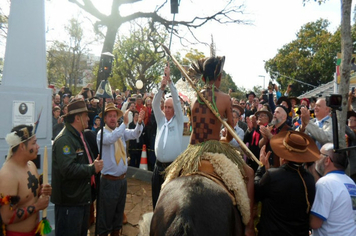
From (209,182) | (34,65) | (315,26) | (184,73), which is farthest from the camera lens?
(315,26)

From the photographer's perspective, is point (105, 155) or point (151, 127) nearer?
point (105, 155)

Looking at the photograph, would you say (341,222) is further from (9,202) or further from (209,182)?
(9,202)

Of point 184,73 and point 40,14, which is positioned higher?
point 40,14

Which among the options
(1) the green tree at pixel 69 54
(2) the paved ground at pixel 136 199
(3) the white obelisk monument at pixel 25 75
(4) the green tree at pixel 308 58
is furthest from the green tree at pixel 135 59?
(3) the white obelisk monument at pixel 25 75

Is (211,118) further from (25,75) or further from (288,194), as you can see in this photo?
(25,75)

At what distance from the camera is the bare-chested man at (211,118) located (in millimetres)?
3203

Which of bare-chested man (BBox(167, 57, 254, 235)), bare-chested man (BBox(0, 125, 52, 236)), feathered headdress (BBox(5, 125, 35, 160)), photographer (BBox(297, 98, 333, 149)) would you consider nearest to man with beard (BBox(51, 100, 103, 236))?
bare-chested man (BBox(0, 125, 52, 236))

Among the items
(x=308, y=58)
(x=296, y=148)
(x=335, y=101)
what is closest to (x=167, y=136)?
(x=296, y=148)

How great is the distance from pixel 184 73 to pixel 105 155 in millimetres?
2009

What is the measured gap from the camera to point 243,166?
3209 millimetres

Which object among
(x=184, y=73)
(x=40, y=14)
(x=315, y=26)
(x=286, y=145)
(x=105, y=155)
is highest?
(x=315, y=26)

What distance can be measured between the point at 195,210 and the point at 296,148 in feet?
4.99

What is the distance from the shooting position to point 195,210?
7.50 feet

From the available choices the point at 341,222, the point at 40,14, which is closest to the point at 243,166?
the point at 341,222
